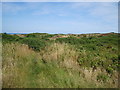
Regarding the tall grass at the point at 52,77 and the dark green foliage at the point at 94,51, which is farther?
the dark green foliage at the point at 94,51

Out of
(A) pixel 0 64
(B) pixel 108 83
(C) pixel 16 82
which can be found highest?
(A) pixel 0 64

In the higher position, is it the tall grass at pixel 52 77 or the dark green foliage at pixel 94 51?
the dark green foliage at pixel 94 51

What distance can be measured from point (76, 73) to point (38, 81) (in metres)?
1.35

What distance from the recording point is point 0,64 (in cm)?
397

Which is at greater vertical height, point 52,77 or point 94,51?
point 94,51

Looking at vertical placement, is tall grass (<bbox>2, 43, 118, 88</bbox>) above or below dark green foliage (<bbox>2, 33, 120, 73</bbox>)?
below

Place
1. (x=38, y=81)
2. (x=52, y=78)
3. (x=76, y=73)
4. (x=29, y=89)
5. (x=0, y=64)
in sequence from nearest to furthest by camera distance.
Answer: (x=29, y=89)
(x=38, y=81)
(x=52, y=78)
(x=76, y=73)
(x=0, y=64)

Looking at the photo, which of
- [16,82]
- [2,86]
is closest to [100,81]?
[16,82]

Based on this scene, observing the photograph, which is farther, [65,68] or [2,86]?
[65,68]

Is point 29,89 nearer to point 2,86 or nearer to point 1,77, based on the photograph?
point 2,86


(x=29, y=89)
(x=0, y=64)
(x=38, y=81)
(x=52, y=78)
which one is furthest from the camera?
(x=0, y=64)

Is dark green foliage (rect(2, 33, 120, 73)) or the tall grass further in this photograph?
dark green foliage (rect(2, 33, 120, 73))

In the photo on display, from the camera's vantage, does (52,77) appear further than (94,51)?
No

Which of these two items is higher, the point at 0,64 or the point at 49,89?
the point at 0,64
